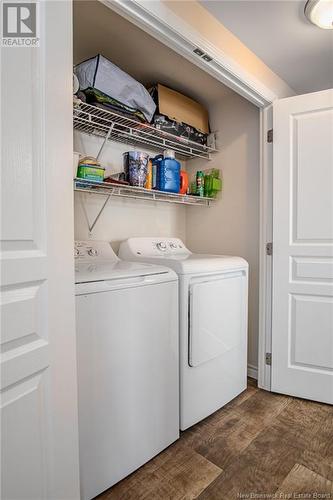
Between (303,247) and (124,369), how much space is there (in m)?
1.44

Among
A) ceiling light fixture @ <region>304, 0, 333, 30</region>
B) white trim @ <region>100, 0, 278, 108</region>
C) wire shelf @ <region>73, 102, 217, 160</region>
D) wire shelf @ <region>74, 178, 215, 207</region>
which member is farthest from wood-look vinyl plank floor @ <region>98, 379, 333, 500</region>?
ceiling light fixture @ <region>304, 0, 333, 30</region>

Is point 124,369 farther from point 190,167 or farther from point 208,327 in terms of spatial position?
point 190,167

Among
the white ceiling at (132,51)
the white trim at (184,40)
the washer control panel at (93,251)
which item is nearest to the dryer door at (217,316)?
the washer control panel at (93,251)

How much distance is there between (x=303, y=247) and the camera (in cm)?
200

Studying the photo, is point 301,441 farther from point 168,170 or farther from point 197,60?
point 197,60

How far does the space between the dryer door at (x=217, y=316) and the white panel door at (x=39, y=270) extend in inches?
33.2

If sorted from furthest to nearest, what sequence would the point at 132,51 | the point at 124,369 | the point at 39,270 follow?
the point at 132,51 < the point at 124,369 < the point at 39,270

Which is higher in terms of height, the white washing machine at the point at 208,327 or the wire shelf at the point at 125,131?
the wire shelf at the point at 125,131

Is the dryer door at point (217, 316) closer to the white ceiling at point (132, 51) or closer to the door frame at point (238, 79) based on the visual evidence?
the door frame at point (238, 79)

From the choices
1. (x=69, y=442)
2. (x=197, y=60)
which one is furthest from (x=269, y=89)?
(x=69, y=442)

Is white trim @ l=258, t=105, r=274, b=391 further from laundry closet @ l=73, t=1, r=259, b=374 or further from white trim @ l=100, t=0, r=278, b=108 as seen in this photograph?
white trim @ l=100, t=0, r=278, b=108

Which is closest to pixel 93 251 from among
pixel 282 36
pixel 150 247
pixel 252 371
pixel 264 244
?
pixel 150 247

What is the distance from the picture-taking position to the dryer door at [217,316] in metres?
Answer: 1.67

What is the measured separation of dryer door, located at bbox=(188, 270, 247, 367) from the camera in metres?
1.67
